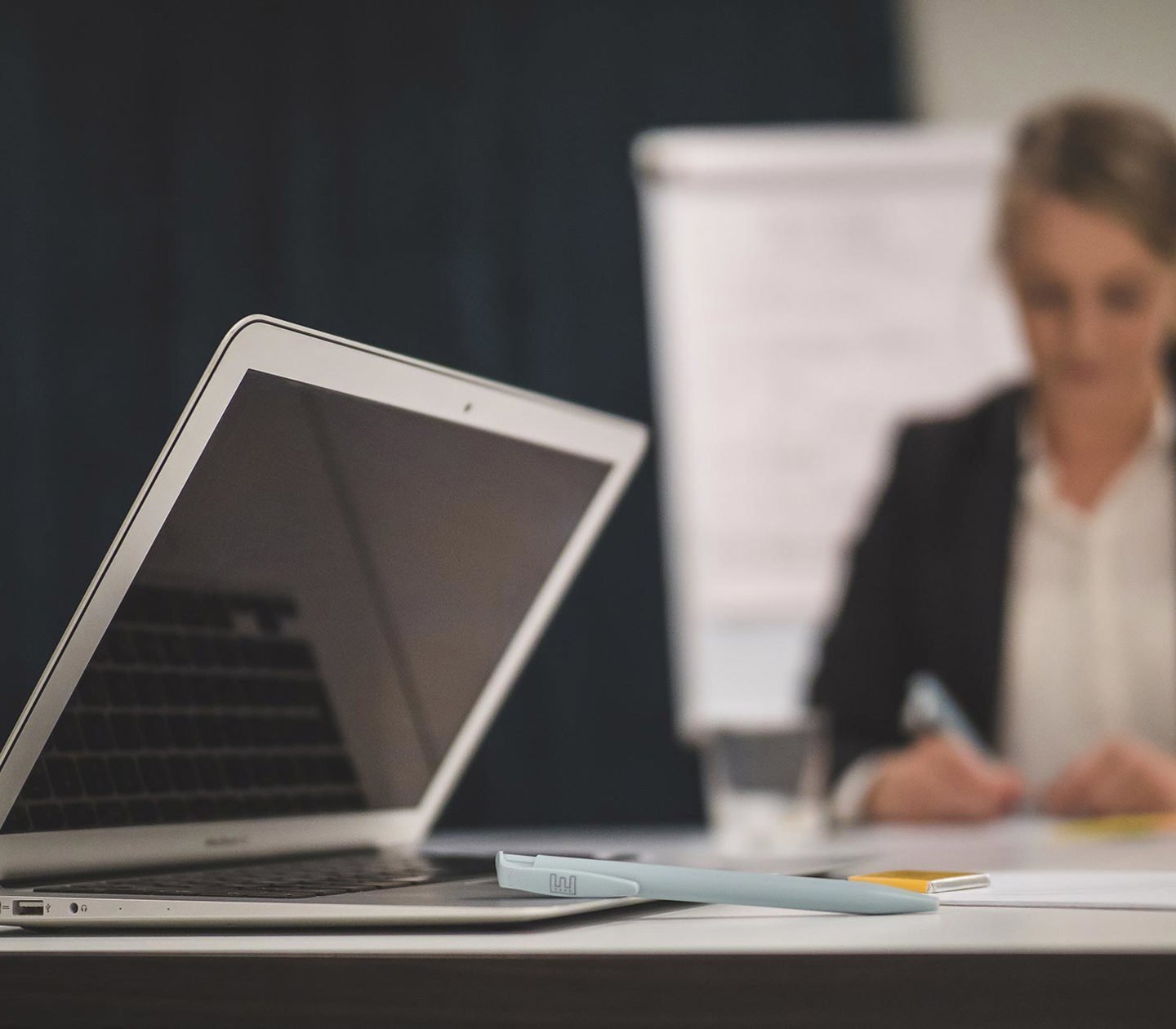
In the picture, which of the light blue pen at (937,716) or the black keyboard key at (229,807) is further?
the light blue pen at (937,716)

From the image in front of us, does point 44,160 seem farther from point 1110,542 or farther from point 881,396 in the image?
point 1110,542

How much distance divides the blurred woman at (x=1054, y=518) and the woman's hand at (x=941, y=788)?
0.19 m

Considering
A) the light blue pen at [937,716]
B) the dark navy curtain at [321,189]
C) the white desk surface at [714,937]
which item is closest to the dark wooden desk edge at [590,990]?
the white desk surface at [714,937]

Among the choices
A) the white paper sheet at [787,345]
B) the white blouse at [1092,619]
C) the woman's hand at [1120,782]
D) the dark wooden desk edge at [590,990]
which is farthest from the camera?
the white paper sheet at [787,345]

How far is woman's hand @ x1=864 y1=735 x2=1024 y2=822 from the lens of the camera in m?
1.20

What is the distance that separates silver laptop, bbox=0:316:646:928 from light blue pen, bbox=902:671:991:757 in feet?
3.44

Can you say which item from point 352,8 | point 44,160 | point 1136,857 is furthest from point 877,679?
point 44,160

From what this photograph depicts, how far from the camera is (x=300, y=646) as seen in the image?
0.59m

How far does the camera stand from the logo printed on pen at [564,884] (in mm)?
405

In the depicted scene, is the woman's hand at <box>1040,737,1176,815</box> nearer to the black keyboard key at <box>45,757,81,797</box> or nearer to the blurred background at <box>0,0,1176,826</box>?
the black keyboard key at <box>45,757,81,797</box>

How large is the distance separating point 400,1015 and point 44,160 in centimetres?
234

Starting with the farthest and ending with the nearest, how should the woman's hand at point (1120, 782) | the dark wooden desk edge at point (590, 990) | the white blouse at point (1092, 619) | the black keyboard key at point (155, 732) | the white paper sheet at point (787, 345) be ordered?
the white paper sheet at point (787, 345) < the white blouse at point (1092, 619) < the woman's hand at point (1120, 782) < the black keyboard key at point (155, 732) < the dark wooden desk edge at point (590, 990)

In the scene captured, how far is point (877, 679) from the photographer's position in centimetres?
167

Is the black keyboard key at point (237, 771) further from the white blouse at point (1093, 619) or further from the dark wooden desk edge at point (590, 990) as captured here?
the white blouse at point (1093, 619)
